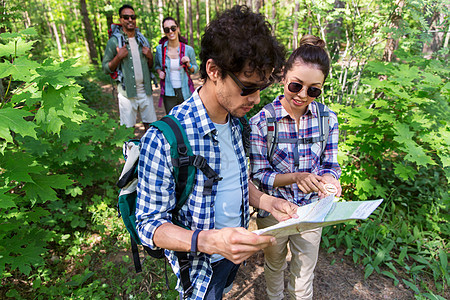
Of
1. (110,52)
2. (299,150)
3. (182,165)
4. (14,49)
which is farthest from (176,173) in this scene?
(110,52)

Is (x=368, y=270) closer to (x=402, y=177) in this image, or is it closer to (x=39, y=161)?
(x=402, y=177)

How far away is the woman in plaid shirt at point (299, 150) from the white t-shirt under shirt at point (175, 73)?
341cm

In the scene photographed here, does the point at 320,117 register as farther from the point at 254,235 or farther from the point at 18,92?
the point at 18,92

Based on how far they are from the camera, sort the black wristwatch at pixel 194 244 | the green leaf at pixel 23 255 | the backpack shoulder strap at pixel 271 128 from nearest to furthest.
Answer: the black wristwatch at pixel 194 244 < the backpack shoulder strap at pixel 271 128 < the green leaf at pixel 23 255

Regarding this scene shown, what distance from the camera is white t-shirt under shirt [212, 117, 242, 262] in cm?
155

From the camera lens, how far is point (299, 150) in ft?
6.70

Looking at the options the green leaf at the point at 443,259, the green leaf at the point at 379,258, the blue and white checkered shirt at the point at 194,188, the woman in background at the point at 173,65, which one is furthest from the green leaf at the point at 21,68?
the green leaf at the point at 443,259

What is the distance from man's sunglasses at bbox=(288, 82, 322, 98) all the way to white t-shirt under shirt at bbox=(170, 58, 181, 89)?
11.7 ft

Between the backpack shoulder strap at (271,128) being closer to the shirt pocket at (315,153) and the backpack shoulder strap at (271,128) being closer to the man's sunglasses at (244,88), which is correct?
the shirt pocket at (315,153)

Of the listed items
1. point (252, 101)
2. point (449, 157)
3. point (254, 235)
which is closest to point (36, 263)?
point (254, 235)

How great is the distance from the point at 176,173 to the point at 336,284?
8.73 feet

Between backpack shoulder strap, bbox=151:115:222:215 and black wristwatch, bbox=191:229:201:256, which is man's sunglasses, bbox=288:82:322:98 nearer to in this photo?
backpack shoulder strap, bbox=151:115:222:215

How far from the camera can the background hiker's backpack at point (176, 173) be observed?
128cm

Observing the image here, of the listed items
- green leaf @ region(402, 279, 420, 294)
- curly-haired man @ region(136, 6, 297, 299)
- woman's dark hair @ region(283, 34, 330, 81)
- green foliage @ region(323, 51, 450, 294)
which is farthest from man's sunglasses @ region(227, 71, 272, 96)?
green leaf @ region(402, 279, 420, 294)
